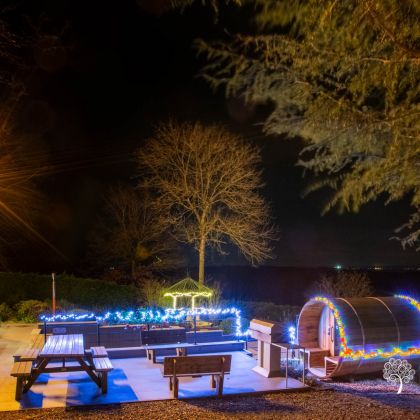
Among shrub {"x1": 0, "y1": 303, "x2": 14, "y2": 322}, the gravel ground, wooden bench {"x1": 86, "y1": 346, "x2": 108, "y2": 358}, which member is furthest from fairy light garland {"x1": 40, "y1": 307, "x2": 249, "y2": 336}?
the gravel ground

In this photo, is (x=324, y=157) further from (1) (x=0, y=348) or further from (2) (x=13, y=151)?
(2) (x=13, y=151)

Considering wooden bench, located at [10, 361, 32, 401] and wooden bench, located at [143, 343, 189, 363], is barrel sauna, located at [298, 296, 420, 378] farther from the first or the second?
wooden bench, located at [10, 361, 32, 401]

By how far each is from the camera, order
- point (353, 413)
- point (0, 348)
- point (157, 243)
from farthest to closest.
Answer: point (157, 243), point (0, 348), point (353, 413)

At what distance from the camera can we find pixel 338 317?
1072 centimetres

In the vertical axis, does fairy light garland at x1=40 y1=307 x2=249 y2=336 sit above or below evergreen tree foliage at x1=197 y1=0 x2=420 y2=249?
below

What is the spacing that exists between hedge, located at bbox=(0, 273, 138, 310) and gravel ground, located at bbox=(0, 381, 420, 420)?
14.5m

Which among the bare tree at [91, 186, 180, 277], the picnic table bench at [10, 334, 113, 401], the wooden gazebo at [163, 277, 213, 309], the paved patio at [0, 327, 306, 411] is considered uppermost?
the bare tree at [91, 186, 180, 277]

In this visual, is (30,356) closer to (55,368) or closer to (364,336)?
(55,368)

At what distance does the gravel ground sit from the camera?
24.2 ft

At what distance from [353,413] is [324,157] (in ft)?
13.3

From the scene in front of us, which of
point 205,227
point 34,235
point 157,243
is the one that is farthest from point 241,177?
point 34,235

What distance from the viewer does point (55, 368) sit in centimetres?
876

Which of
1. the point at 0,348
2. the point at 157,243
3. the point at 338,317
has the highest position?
the point at 157,243

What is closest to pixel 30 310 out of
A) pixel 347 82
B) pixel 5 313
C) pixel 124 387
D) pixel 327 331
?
pixel 5 313
